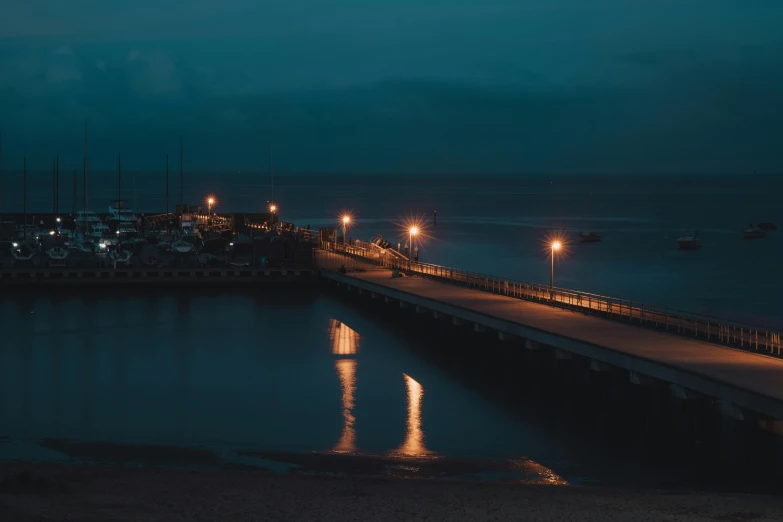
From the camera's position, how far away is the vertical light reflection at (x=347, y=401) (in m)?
24.2

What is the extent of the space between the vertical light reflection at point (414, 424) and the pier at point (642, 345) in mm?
3284

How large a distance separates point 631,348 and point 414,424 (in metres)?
6.15

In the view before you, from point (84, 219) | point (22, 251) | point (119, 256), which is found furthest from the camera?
point (84, 219)

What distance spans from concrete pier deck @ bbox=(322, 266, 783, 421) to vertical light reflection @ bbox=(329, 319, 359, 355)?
115 inches

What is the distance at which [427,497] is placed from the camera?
1862 centimetres

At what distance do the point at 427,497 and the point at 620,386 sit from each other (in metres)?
10.4

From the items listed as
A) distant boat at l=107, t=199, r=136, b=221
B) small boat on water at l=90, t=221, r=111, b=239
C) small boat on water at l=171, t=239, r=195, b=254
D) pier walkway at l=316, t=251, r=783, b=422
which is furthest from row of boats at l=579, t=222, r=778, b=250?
pier walkway at l=316, t=251, r=783, b=422

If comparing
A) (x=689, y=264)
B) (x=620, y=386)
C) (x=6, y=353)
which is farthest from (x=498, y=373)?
(x=689, y=264)

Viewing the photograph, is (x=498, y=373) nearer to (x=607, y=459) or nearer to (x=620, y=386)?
(x=620, y=386)

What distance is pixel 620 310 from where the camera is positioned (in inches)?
1245

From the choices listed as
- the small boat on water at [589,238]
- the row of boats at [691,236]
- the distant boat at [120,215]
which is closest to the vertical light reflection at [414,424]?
the distant boat at [120,215]

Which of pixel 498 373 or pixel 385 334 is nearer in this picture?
pixel 498 373

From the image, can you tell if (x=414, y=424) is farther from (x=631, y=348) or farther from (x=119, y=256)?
(x=119, y=256)

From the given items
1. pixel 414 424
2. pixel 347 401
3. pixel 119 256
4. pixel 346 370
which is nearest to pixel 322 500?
pixel 414 424
